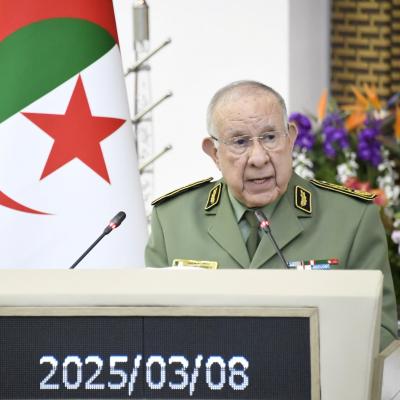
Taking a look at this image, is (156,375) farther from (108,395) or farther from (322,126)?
(322,126)

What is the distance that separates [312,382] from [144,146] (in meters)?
2.66

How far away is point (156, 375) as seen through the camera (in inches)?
76.0

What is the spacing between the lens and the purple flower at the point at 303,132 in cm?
544

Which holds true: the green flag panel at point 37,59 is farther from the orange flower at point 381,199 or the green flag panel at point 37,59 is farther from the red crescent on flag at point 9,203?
the orange flower at point 381,199

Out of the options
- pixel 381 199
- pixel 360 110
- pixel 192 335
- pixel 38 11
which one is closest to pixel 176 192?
pixel 38 11

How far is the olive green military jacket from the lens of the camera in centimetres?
277

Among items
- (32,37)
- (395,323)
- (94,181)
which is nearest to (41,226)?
(94,181)

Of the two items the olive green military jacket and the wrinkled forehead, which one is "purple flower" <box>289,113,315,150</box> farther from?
the wrinkled forehead

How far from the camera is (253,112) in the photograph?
2.73 meters

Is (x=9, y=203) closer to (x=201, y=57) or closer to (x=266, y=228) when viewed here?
(x=266, y=228)

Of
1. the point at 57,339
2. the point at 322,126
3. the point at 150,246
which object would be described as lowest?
the point at 322,126

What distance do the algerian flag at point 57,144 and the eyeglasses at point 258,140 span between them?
910 mm

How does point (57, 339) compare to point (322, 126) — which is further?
point (322, 126)

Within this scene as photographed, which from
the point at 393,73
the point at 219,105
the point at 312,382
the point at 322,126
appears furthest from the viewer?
the point at 393,73
